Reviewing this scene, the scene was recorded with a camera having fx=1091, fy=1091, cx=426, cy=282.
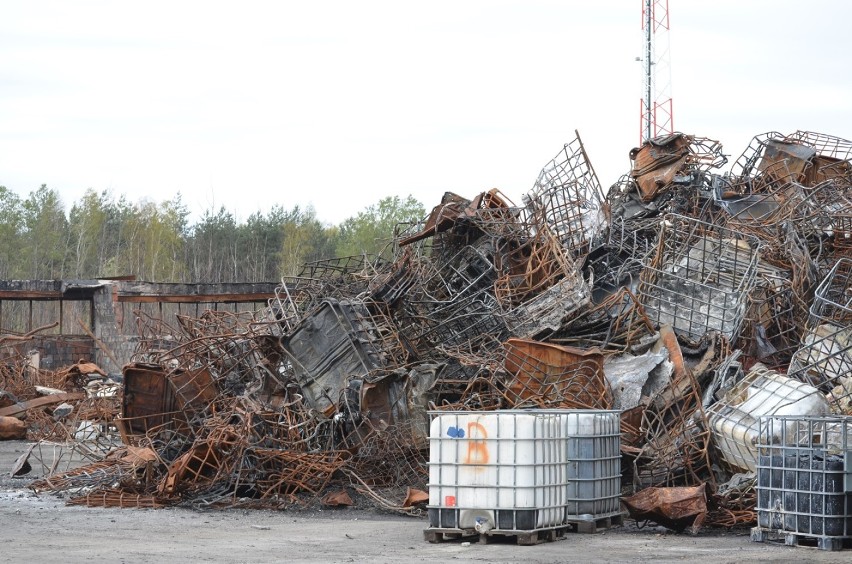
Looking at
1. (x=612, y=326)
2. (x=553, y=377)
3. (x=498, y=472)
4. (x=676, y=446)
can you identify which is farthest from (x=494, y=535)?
(x=612, y=326)

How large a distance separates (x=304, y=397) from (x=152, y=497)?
1979 mm

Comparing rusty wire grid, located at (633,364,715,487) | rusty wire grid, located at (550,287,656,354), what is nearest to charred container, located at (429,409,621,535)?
rusty wire grid, located at (633,364,715,487)

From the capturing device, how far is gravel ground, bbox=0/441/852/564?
7.64 m

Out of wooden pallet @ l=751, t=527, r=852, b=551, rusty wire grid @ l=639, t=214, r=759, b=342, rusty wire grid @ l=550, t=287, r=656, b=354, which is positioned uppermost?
rusty wire grid @ l=639, t=214, r=759, b=342

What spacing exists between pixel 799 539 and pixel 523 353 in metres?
3.41

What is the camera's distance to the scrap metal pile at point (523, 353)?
403 inches

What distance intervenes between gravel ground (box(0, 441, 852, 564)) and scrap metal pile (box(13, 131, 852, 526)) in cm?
38

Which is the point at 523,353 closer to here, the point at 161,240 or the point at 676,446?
the point at 676,446

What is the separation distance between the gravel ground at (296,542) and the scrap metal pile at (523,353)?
1.23 ft

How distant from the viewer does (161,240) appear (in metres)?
56.3

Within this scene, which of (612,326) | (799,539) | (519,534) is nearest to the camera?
(799,539)

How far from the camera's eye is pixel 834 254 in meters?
13.2

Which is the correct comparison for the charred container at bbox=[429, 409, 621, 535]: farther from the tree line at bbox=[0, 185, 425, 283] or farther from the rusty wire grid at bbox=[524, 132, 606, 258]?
the tree line at bbox=[0, 185, 425, 283]

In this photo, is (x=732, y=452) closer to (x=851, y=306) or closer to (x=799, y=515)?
(x=799, y=515)
